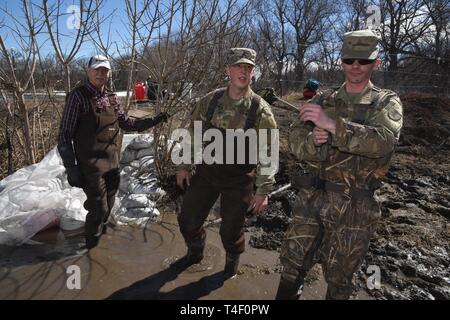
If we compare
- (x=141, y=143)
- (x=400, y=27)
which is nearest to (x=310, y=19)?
(x=400, y=27)

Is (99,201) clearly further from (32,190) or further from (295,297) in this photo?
(295,297)

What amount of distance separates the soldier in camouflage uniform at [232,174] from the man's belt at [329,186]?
1.60 feet

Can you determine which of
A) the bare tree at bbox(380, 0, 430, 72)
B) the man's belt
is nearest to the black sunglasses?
the man's belt

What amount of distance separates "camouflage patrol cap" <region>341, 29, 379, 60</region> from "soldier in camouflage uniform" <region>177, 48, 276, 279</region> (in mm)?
807

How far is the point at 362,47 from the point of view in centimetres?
219

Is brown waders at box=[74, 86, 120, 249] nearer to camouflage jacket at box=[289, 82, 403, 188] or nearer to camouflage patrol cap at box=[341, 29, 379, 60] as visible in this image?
camouflage jacket at box=[289, 82, 403, 188]

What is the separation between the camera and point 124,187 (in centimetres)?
482

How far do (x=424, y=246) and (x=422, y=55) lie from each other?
23.8 metres

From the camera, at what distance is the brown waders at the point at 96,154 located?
3.33 m

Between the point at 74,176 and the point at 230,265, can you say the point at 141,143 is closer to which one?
the point at 74,176

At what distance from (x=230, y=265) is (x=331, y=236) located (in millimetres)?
1083

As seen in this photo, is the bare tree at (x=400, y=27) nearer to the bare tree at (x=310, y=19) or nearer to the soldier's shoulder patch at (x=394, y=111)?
the bare tree at (x=310, y=19)
